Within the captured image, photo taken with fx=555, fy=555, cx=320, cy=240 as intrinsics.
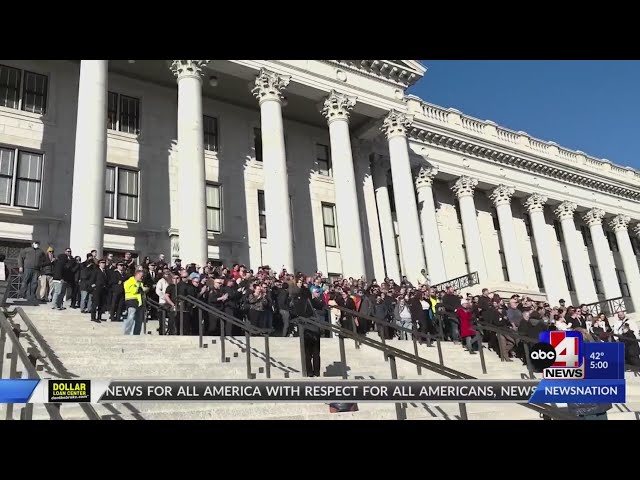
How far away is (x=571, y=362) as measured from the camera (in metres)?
7.16

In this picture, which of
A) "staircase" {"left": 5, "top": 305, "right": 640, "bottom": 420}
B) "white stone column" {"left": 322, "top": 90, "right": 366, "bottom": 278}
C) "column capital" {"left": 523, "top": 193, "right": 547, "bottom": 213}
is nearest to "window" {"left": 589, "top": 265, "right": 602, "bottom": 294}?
"column capital" {"left": 523, "top": 193, "right": 547, "bottom": 213}

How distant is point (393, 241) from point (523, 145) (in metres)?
14.9

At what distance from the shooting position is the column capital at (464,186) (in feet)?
109

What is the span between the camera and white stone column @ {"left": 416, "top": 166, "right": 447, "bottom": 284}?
1081 inches

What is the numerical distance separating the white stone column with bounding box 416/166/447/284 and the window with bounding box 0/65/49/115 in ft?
60.0

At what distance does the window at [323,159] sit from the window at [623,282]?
2724 cm

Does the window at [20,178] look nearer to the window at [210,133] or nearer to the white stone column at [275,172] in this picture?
the window at [210,133]

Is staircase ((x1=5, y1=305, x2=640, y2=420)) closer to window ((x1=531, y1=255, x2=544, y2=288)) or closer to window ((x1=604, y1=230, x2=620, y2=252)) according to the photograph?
window ((x1=531, y1=255, x2=544, y2=288))

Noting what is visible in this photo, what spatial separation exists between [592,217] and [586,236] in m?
1.89

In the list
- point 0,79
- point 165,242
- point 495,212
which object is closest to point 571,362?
point 165,242
